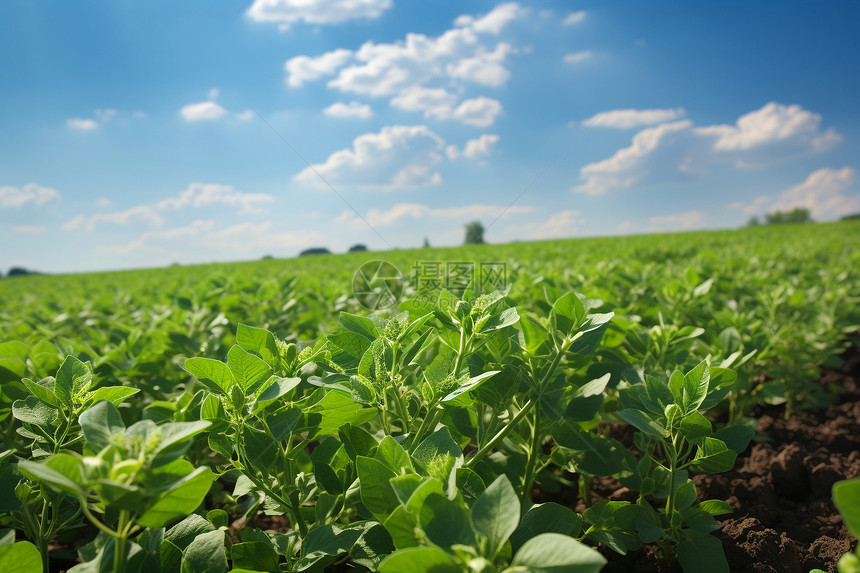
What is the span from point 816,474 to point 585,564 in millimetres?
2177

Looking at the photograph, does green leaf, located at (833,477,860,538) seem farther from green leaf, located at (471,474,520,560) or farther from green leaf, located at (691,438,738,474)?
green leaf, located at (691,438,738,474)

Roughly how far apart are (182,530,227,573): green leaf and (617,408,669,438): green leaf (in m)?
0.94

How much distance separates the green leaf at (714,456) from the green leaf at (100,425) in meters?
1.35

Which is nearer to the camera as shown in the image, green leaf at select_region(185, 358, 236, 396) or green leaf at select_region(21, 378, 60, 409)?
green leaf at select_region(185, 358, 236, 396)

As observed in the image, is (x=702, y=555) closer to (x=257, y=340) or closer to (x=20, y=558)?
(x=257, y=340)

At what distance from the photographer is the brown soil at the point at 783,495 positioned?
5.12ft

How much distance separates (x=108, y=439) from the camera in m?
0.92

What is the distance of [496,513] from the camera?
83cm

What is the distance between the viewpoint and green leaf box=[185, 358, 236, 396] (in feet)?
3.71

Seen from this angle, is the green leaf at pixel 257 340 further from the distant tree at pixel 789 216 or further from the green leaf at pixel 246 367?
the distant tree at pixel 789 216

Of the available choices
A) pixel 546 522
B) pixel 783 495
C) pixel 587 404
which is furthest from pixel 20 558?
pixel 783 495

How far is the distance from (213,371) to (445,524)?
A: 65cm

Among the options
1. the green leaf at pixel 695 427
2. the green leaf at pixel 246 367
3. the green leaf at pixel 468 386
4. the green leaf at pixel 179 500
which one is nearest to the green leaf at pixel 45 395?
the green leaf at pixel 246 367

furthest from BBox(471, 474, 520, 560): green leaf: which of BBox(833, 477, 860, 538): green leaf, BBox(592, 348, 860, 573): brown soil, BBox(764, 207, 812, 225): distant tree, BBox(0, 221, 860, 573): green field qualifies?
BBox(764, 207, 812, 225): distant tree
